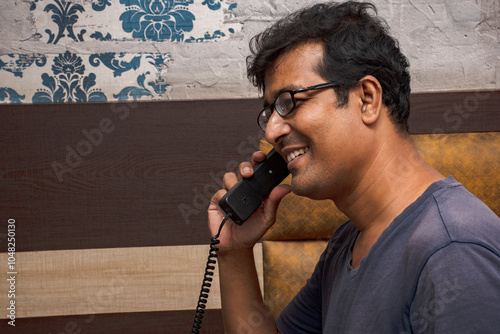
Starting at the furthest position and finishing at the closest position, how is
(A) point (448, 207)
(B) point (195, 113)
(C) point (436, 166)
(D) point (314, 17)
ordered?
(B) point (195, 113)
(C) point (436, 166)
(D) point (314, 17)
(A) point (448, 207)

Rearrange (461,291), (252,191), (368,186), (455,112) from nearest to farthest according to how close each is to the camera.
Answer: (461,291) → (368,186) → (252,191) → (455,112)

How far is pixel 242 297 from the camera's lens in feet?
4.52

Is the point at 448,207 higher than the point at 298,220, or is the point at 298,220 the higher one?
the point at 298,220

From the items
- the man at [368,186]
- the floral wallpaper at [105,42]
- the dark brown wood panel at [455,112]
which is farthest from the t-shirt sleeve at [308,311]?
the floral wallpaper at [105,42]

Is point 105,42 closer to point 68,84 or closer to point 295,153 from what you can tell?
point 68,84

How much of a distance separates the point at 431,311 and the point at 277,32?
2.36 ft

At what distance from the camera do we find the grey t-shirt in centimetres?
77

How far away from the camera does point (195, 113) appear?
69.9 inches

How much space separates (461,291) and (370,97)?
473 mm

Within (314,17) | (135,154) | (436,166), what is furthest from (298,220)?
(314,17)

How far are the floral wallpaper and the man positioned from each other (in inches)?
22.4

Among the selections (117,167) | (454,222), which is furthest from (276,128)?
(117,167)

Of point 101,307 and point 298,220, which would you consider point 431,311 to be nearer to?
point 298,220

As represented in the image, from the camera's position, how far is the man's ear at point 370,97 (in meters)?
1.08
